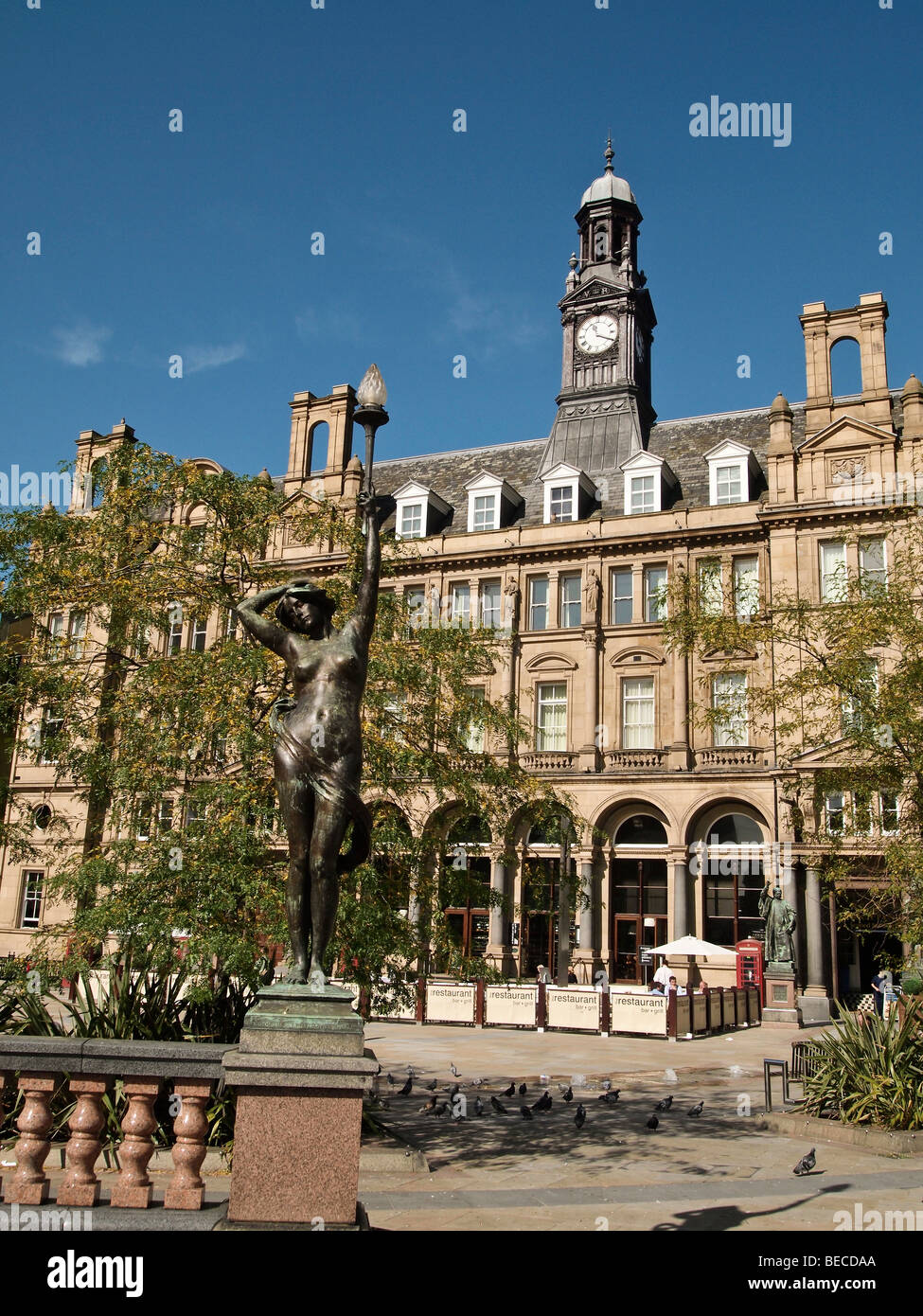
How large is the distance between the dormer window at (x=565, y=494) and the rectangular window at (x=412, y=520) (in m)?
5.46

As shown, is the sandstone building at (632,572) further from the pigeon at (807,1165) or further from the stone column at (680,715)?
the pigeon at (807,1165)

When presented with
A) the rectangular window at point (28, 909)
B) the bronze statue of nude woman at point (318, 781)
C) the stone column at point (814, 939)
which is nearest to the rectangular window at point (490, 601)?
the stone column at point (814, 939)

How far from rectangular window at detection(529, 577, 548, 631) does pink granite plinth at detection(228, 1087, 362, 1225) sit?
33.2 m

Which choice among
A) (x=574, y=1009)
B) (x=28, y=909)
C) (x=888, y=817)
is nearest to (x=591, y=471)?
(x=574, y=1009)

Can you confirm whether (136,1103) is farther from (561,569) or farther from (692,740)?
(561,569)

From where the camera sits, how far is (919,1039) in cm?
1199

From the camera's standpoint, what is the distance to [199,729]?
39.8 feet

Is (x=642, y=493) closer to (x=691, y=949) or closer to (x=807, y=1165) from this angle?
(x=691, y=949)

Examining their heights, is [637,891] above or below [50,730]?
below

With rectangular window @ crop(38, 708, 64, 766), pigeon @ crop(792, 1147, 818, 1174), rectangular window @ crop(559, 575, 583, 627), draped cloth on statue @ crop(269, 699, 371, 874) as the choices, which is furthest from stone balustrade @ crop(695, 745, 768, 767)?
draped cloth on statue @ crop(269, 699, 371, 874)

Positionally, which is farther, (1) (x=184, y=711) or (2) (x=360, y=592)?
(1) (x=184, y=711)

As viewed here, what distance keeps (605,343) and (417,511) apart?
34.7ft
